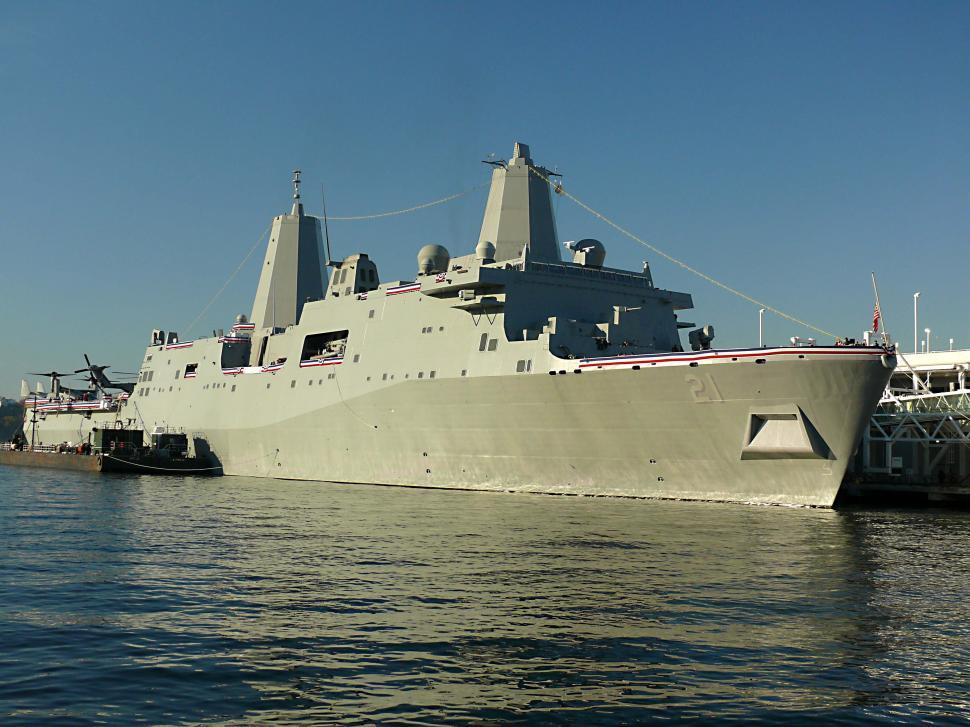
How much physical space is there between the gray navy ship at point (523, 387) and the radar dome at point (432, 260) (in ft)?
0.29

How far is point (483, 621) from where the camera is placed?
12.8 meters

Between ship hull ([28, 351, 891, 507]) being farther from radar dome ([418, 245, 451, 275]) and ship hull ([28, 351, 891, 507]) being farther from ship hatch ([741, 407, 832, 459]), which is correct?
radar dome ([418, 245, 451, 275])

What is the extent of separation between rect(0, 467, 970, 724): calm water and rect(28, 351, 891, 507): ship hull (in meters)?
3.17

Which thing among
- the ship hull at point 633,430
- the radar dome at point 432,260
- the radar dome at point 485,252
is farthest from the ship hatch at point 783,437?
the radar dome at point 432,260

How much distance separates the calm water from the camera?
9445 millimetres

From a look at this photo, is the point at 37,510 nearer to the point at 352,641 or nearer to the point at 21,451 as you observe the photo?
the point at 352,641

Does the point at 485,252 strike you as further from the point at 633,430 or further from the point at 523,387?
the point at 633,430

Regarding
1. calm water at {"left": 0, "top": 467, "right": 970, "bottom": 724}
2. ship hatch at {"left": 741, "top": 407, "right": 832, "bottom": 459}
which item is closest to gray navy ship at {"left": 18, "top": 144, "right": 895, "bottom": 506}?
ship hatch at {"left": 741, "top": 407, "right": 832, "bottom": 459}

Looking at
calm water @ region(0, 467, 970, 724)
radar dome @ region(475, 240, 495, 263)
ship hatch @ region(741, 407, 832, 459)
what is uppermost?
radar dome @ region(475, 240, 495, 263)

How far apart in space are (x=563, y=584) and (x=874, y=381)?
14076 millimetres

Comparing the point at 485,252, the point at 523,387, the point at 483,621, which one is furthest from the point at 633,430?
the point at 483,621

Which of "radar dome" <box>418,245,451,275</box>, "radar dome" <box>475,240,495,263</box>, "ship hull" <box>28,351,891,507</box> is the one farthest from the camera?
"radar dome" <box>418,245,451,275</box>

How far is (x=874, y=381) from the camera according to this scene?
25.7 metres

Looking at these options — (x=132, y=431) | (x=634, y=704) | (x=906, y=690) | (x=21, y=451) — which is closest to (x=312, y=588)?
(x=634, y=704)
